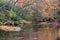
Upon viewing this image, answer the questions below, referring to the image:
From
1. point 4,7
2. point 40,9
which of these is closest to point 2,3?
point 4,7

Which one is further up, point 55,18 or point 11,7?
point 11,7

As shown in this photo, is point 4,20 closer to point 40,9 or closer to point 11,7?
point 11,7

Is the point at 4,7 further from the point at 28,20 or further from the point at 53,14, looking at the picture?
the point at 53,14

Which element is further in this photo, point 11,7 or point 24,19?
point 24,19

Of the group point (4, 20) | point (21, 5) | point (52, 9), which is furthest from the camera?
point (52, 9)

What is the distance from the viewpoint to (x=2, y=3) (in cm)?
2325

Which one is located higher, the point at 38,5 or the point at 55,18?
the point at 38,5

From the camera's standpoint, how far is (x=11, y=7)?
2462 centimetres

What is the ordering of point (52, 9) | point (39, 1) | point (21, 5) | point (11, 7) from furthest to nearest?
point (52, 9) → point (39, 1) → point (21, 5) → point (11, 7)

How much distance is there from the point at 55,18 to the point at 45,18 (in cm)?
127

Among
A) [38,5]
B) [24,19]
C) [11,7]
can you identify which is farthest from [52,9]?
[11,7]

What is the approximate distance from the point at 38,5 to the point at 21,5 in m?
3.06

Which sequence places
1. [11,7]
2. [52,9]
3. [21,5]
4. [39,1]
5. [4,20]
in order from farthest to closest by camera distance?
[52,9] → [39,1] → [21,5] → [11,7] → [4,20]

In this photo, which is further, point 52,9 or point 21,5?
point 52,9
